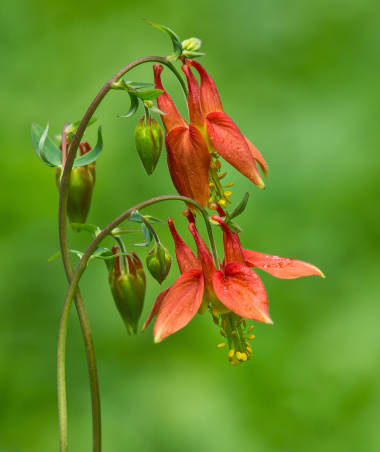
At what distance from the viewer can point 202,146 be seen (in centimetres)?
130

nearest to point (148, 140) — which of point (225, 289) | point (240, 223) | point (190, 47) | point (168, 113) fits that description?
point (168, 113)

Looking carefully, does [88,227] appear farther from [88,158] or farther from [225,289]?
[225,289]

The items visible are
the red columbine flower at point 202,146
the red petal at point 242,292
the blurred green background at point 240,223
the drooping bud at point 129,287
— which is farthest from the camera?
the blurred green background at point 240,223

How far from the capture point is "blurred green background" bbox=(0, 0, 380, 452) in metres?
2.33

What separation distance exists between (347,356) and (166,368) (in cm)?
60

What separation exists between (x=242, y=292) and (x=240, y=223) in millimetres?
1371

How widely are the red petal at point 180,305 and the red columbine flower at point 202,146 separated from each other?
0.14 meters

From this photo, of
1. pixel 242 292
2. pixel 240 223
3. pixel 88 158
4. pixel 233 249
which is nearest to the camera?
pixel 242 292

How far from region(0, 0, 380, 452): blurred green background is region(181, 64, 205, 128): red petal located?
1.20 meters

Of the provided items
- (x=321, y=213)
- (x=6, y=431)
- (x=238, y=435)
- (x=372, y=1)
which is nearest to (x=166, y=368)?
(x=238, y=435)

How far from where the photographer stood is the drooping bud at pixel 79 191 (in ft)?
4.79

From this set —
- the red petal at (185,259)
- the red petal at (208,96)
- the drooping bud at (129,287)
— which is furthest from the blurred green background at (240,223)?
the red petal at (208,96)

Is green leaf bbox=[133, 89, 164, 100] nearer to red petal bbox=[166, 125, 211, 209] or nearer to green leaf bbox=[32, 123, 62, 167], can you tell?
red petal bbox=[166, 125, 211, 209]

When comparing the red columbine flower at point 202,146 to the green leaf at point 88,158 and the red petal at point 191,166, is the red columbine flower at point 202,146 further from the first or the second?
the green leaf at point 88,158
